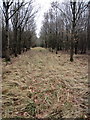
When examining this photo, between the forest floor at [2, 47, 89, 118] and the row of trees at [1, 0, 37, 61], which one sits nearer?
the forest floor at [2, 47, 89, 118]

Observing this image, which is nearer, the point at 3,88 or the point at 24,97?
the point at 24,97

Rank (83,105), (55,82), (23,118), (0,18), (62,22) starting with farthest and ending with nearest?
(62,22), (0,18), (55,82), (83,105), (23,118)

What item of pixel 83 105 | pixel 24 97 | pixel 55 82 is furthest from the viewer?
pixel 55 82

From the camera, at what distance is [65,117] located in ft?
11.0

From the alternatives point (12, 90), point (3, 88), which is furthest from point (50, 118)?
point (3, 88)

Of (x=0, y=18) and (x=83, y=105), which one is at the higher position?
(x=0, y=18)

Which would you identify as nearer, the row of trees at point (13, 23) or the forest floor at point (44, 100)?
the forest floor at point (44, 100)

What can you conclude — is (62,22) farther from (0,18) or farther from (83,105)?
(83,105)

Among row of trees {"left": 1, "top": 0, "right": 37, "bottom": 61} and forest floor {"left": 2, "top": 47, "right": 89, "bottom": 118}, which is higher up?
row of trees {"left": 1, "top": 0, "right": 37, "bottom": 61}

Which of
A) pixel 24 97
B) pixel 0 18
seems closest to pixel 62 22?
pixel 0 18

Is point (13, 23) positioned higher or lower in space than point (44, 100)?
higher

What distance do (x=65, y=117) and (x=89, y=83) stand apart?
310 centimetres

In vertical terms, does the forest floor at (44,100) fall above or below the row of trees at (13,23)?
below

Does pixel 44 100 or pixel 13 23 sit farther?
pixel 13 23
